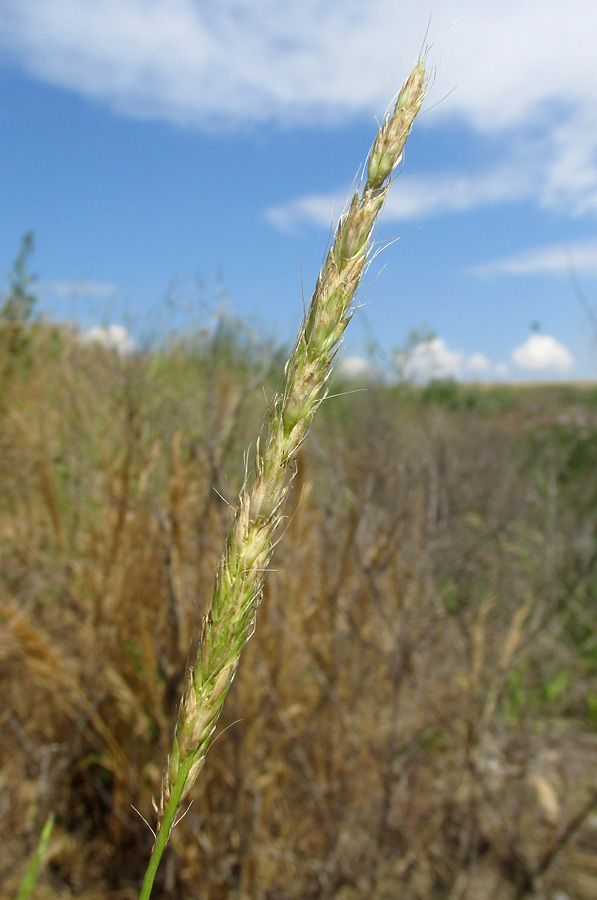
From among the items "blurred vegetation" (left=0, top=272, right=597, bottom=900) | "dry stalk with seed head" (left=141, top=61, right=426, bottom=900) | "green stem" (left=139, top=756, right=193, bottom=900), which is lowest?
"blurred vegetation" (left=0, top=272, right=597, bottom=900)

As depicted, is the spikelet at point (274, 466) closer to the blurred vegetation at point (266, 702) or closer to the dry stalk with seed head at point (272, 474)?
the dry stalk with seed head at point (272, 474)

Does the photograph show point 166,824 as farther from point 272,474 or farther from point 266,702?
point 266,702

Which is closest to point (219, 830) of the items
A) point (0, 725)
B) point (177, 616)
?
point (177, 616)

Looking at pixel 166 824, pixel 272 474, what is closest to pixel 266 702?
pixel 166 824

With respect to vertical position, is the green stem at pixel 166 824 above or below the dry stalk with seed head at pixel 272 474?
below

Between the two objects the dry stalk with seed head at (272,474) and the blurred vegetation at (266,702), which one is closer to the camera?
the dry stalk with seed head at (272,474)

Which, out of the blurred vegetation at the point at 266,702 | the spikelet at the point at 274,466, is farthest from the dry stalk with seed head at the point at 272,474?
the blurred vegetation at the point at 266,702

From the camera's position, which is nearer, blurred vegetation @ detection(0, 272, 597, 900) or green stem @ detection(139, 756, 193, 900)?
green stem @ detection(139, 756, 193, 900)

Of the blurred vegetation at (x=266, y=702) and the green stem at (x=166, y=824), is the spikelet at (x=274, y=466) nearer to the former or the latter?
the green stem at (x=166, y=824)

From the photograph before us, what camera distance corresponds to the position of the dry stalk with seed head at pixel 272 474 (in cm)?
51

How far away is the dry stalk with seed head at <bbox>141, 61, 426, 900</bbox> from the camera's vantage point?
51cm

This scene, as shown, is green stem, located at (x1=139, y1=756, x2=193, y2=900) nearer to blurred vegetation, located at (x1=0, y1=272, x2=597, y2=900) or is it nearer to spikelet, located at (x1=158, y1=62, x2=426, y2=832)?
spikelet, located at (x1=158, y1=62, x2=426, y2=832)

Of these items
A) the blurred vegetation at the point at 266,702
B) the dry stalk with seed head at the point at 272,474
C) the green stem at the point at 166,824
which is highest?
the dry stalk with seed head at the point at 272,474

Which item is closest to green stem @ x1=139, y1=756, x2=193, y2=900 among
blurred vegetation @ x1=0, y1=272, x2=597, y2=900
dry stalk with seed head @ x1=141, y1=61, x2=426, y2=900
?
dry stalk with seed head @ x1=141, y1=61, x2=426, y2=900
